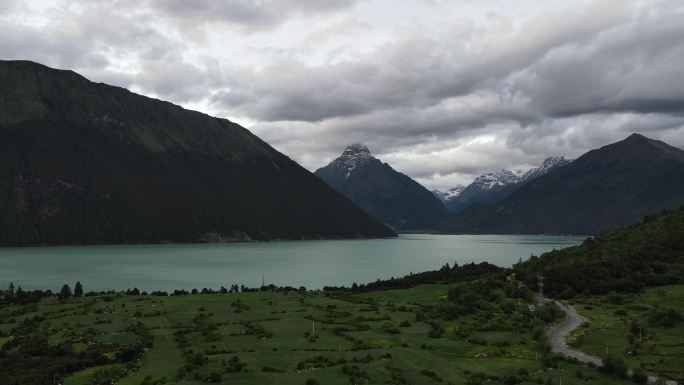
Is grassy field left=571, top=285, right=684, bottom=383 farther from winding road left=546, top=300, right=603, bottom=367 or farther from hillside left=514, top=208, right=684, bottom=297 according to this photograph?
hillside left=514, top=208, right=684, bottom=297

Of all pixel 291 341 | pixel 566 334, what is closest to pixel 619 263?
pixel 566 334

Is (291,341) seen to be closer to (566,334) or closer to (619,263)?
(566,334)

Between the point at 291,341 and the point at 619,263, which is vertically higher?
the point at 619,263

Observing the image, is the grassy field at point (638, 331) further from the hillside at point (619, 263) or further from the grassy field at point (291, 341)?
the hillside at point (619, 263)

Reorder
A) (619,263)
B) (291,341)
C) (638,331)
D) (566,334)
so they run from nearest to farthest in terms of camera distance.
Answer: (291,341) → (638,331) → (566,334) → (619,263)

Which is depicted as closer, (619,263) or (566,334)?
(566,334)

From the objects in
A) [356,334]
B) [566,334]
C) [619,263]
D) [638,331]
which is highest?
[619,263]

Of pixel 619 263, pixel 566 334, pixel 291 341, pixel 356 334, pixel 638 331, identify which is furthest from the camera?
pixel 619 263

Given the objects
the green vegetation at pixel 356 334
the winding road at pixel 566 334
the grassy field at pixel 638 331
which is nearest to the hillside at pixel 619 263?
the green vegetation at pixel 356 334
